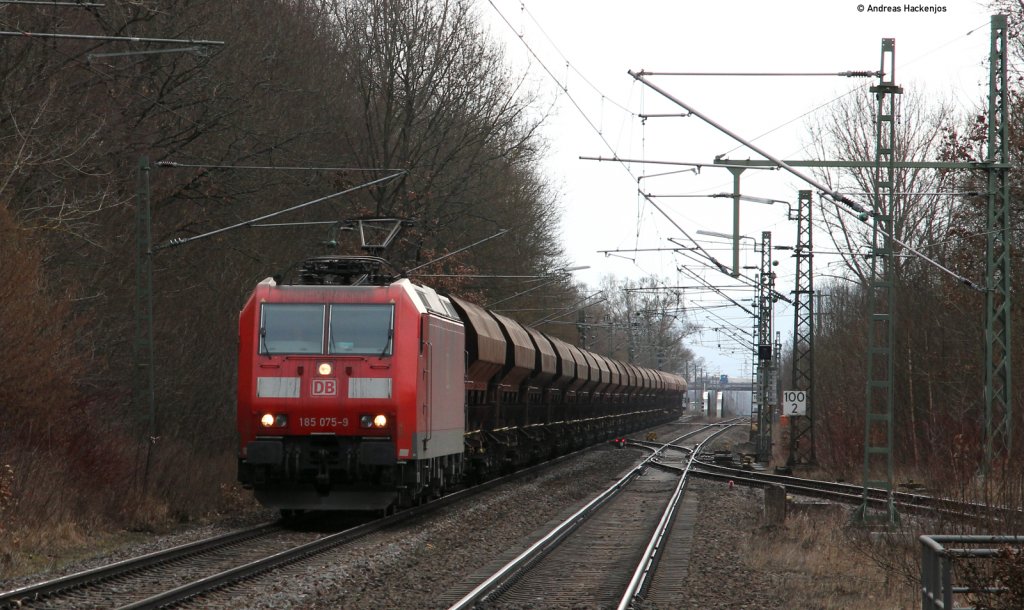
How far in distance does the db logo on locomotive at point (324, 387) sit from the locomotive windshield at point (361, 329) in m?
0.41

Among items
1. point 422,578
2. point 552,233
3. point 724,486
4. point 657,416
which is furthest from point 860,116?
point 422,578

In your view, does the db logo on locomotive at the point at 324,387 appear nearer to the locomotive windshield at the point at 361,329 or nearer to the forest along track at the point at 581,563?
the locomotive windshield at the point at 361,329

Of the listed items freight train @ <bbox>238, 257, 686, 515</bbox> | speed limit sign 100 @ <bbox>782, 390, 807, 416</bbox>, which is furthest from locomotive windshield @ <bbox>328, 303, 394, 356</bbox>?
speed limit sign 100 @ <bbox>782, 390, 807, 416</bbox>

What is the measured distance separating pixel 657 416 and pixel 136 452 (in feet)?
193

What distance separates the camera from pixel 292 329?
16.9 metres

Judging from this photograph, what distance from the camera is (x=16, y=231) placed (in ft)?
55.5

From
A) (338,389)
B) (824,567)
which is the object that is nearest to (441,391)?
(338,389)

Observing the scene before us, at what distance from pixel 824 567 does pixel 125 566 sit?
7.53m

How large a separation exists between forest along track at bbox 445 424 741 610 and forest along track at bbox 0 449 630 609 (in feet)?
6.99

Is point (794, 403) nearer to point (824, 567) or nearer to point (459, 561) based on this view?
point (824, 567)

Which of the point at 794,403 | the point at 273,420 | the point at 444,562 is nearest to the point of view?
the point at 444,562

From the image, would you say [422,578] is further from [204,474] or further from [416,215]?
[416,215]

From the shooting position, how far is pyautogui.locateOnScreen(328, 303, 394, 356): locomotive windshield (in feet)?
54.9

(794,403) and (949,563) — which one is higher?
(794,403)
